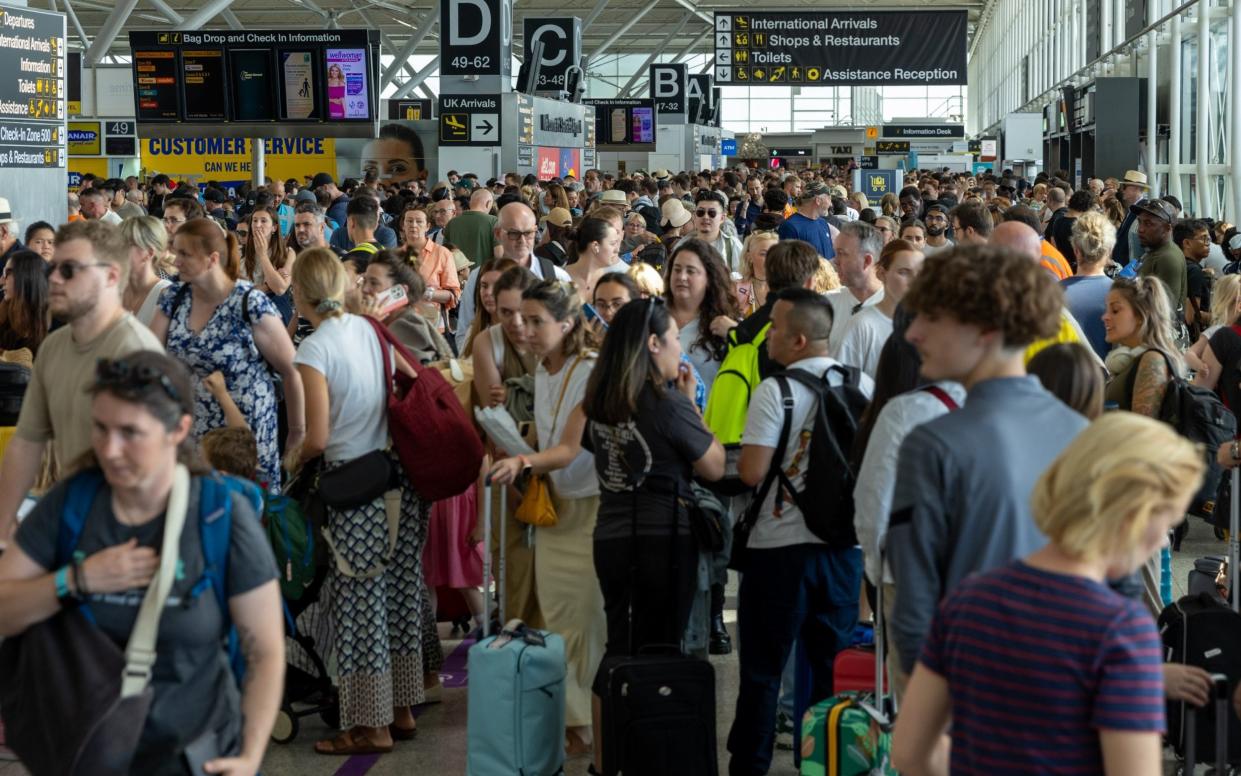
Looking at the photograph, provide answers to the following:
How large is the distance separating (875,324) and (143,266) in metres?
2.75

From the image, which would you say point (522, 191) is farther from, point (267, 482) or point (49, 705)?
point (49, 705)

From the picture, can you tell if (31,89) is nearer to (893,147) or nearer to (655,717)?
(655,717)

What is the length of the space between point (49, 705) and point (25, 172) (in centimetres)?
804

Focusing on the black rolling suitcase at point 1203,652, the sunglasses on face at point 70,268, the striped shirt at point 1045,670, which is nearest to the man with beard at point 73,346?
the sunglasses on face at point 70,268

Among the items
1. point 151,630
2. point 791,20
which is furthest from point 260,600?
point 791,20

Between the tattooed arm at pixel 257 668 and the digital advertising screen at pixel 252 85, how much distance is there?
52.1ft

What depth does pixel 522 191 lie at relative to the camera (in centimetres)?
1472

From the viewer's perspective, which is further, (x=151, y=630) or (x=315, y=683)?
(x=315, y=683)

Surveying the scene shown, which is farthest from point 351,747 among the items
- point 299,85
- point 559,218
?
point 299,85

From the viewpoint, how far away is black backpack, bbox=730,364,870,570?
14.6 ft

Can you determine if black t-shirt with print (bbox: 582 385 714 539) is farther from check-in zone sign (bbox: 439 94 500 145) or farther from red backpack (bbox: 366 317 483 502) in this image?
check-in zone sign (bbox: 439 94 500 145)

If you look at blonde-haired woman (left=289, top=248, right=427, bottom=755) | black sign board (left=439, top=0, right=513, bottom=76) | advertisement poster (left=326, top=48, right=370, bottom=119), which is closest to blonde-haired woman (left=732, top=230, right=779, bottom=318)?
blonde-haired woman (left=289, top=248, right=427, bottom=755)

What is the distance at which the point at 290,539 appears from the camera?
514cm

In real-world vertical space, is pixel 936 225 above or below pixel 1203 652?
above
